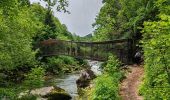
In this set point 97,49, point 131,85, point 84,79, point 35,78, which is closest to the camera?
point 131,85

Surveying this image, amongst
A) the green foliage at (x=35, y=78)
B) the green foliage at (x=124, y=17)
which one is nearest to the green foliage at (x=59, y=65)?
the green foliage at (x=124, y=17)

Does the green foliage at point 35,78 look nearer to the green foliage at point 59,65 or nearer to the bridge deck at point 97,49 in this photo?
the bridge deck at point 97,49

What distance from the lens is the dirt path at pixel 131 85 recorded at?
66.5 feet

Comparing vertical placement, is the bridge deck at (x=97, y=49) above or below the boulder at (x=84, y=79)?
above

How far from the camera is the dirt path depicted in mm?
20266

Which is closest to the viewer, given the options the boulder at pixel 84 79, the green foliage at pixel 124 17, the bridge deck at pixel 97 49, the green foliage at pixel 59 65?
the green foliage at pixel 124 17

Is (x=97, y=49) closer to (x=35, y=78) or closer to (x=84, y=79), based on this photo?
(x=84, y=79)

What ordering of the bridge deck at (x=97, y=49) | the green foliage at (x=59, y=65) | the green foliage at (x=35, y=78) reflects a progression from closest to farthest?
the green foliage at (x=35, y=78), the bridge deck at (x=97, y=49), the green foliage at (x=59, y=65)

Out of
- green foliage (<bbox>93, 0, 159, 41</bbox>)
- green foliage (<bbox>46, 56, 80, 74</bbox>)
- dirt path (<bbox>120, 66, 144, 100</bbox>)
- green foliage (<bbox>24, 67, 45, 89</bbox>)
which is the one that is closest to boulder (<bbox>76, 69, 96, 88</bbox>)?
green foliage (<bbox>93, 0, 159, 41</bbox>)

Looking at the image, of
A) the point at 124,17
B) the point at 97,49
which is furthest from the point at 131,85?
the point at 124,17

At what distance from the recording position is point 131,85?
23703mm

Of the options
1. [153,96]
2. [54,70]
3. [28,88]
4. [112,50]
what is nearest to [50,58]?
[54,70]

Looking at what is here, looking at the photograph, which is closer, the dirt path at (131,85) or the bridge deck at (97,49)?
the dirt path at (131,85)

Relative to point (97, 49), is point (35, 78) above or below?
below
